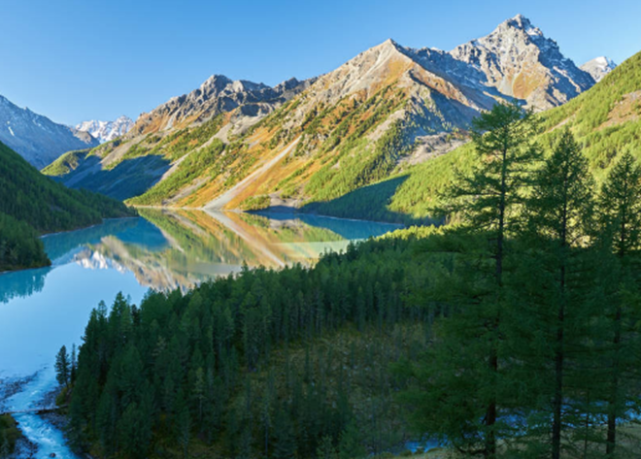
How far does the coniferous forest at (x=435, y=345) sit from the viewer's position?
1479 centimetres

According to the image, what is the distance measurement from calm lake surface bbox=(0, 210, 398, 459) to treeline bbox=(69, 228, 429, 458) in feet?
20.1

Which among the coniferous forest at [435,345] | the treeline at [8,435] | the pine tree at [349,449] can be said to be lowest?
the treeline at [8,435]

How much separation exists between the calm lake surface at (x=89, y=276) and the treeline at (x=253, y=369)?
20.1 feet

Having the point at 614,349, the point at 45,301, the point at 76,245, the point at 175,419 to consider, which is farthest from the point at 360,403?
the point at 76,245

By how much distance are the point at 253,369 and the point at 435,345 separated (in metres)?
30.1

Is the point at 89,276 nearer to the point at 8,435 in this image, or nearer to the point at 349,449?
the point at 8,435

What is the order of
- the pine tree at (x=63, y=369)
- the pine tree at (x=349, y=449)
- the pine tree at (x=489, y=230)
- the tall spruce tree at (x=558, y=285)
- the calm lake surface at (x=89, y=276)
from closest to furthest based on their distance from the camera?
the tall spruce tree at (x=558, y=285), the pine tree at (x=489, y=230), the pine tree at (x=349, y=449), the pine tree at (x=63, y=369), the calm lake surface at (x=89, y=276)

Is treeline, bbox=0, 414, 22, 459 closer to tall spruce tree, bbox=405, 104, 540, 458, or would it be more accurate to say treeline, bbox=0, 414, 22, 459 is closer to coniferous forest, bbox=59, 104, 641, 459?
coniferous forest, bbox=59, 104, 641, 459

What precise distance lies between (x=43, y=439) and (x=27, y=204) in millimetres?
180659

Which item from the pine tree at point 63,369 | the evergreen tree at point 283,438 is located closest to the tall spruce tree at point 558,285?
the evergreen tree at point 283,438

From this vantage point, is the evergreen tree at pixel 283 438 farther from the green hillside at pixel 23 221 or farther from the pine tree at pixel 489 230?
the green hillside at pixel 23 221

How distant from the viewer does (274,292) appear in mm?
54156

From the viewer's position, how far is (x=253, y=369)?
46.1 m

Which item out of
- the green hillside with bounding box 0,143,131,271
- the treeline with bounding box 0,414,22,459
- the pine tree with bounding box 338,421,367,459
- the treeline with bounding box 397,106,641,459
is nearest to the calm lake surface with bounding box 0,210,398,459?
the treeline with bounding box 0,414,22,459
